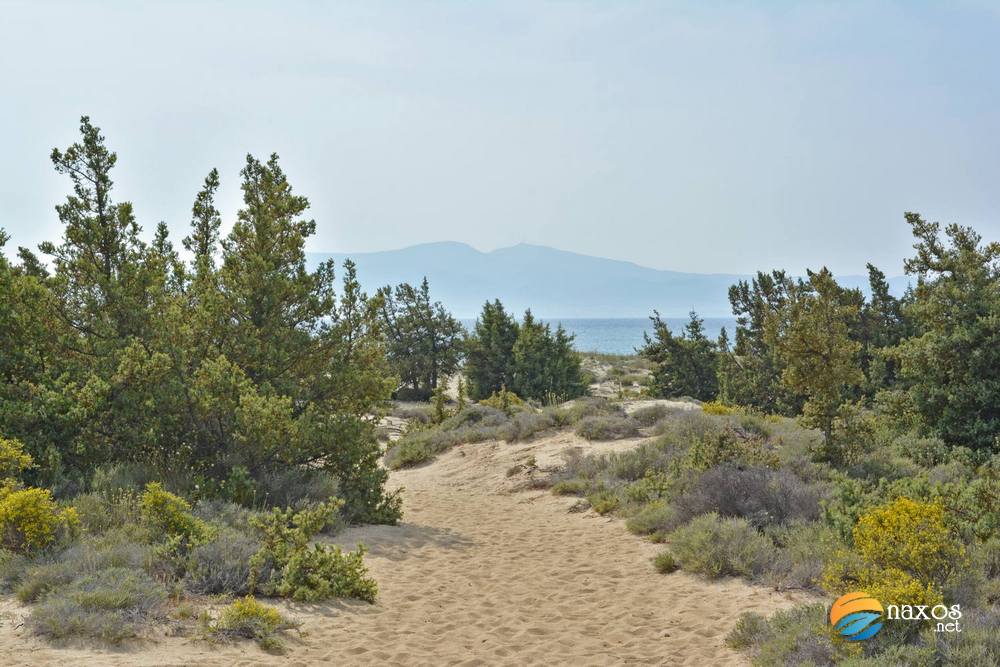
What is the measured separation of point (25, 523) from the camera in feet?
26.8

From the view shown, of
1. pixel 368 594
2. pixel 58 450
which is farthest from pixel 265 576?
pixel 58 450

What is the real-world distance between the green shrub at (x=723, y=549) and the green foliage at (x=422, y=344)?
2640 cm

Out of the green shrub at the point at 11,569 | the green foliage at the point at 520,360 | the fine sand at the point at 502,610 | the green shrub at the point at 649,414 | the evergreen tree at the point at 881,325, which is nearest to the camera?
the fine sand at the point at 502,610

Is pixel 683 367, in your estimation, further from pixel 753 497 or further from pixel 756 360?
pixel 753 497

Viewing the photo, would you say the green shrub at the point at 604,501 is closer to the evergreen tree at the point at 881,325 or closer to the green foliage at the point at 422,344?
the evergreen tree at the point at 881,325

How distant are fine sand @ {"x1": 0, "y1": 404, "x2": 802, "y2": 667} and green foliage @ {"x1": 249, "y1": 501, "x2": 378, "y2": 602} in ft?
0.63

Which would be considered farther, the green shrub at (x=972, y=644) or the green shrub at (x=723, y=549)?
the green shrub at (x=723, y=549)

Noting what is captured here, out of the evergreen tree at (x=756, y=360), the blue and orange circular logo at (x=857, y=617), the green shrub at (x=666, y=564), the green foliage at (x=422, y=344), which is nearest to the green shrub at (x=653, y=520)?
the green shrub at (x=666, y=564)

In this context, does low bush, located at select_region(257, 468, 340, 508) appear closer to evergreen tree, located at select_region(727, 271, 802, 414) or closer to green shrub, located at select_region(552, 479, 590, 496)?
green shrub, located at select_region(552, 479, 590, 496)

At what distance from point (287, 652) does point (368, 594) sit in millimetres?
1877

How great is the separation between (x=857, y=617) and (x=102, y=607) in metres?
6.75

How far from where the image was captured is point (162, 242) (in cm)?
1541

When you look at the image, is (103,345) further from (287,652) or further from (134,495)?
(287,652)

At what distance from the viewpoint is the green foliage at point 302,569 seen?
824 centimetres
